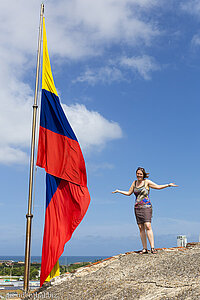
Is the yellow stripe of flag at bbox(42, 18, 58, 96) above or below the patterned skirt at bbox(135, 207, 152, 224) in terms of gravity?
above

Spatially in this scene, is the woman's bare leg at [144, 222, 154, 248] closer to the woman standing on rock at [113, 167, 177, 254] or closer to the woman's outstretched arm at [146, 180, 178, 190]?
the woman standing on rock at [113, 167, 177, 254]

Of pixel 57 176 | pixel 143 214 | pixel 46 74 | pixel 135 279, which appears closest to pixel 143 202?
pixel 143 214

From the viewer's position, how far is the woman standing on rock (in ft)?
30.2

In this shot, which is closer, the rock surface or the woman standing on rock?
the rock surface

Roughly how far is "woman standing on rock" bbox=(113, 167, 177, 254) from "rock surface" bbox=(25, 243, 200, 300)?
0.54 metres

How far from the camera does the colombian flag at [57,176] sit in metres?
8.23

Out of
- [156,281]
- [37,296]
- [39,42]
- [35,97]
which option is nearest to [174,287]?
[156,281]

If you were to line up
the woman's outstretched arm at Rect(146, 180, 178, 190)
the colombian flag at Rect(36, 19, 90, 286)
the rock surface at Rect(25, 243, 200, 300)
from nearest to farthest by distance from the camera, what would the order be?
the rock surface at Rect(25, 243, 200, 300) < the colombian flag at Rect(36, 19, 90, 286) < the woman's outstretched arm at Rect(146, 180, 178, 190)

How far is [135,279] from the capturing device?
7672 millimetres

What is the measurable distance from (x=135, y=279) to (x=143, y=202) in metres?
2.24

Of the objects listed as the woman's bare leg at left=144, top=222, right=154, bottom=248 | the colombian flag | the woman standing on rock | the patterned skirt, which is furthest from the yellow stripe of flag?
the woman's bare leg at left=144, top=222, right=154, bottom=248

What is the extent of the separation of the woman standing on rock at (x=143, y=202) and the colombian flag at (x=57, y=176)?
4.65 feet

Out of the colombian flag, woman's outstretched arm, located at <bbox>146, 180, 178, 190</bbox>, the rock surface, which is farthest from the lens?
woman's outstretched arm, located at <bbox>146, 180, 178, 190</bbox>

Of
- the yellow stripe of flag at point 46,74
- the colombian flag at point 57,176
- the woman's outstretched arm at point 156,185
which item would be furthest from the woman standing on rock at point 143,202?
the yellow stripe of flag at point 46,74
